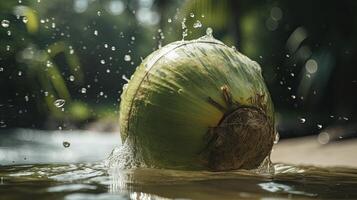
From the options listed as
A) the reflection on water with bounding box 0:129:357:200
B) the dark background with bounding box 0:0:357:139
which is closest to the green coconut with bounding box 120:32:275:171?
the reflection on water with bounding box 0:129:357:200

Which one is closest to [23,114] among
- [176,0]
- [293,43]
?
[176,0]

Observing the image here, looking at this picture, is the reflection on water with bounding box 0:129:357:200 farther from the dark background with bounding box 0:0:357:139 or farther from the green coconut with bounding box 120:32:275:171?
the dark background with bounding box 0:0:357:139

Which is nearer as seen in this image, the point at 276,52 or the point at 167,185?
the point at 167,185

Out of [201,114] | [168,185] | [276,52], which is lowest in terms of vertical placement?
[168,185]

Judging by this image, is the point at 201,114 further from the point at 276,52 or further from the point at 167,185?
the point at 276,52

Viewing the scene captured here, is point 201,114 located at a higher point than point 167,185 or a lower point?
higher

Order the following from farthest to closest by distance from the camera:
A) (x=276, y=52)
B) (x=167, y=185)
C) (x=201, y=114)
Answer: (x=276, y=52) → (x=201, y=114) → (x=167, y=185)

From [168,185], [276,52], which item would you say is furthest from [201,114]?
[276,52]
